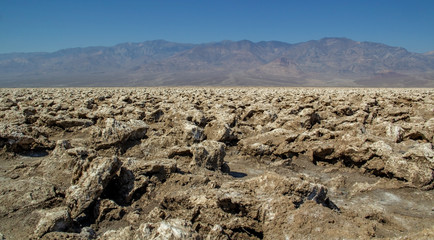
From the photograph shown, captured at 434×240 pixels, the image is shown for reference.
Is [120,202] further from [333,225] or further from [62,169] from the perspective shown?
[333,225]

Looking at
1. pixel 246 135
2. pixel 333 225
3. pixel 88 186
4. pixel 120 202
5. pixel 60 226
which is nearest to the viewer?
pixel 333 225

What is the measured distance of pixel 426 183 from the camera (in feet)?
13.4

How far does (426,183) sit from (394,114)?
204 inches

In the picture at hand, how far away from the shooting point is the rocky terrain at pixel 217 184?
2.62 m

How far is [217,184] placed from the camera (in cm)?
342

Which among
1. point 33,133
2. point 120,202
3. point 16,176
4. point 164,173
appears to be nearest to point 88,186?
point 120,202

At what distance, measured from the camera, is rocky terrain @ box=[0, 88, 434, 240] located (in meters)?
2.62

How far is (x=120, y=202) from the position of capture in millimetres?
3412

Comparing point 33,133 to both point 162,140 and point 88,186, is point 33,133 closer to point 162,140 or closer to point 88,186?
point 162,140

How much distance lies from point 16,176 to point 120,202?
6.73ft

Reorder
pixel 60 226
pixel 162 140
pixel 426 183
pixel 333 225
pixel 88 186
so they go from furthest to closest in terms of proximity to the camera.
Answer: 1. pixel 162 140
2. pixel 426 183
3. pixel 88 186
4. pixel 60 226
5. pixel 333 225

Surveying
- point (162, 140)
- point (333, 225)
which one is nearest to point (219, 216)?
point (333, 225)

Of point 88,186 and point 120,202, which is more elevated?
point 88,186

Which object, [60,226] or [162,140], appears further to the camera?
[162,140]
